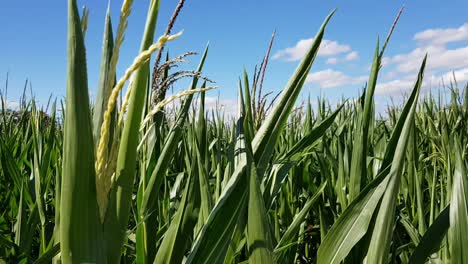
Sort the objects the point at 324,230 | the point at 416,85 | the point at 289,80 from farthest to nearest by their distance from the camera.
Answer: the point at 324,230, the point at 416,85, the point at 289,80

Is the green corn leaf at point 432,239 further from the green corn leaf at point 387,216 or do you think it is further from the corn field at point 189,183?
the green corn leaf at point 387,216

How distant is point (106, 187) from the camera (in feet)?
1.37

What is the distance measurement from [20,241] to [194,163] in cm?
71

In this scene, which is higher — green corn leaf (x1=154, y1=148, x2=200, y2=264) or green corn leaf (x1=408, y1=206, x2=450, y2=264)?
green corn leaf (x1=154, y1=148, x2=200, y2=264)

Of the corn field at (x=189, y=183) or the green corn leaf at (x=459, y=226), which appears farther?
the green corn leaf at (x=459, y=226)

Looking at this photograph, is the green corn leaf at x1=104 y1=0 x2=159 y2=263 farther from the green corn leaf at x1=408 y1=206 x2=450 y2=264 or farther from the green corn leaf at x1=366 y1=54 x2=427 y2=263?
the green corn leaf at x1=408 y1=206 x2=450 y2=264

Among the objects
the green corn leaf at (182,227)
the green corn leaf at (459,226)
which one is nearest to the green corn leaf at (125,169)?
the green corn leaf at (182,227)

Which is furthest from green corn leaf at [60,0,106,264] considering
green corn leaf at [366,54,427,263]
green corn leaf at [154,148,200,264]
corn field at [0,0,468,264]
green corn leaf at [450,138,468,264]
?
green corn leaf at [450,138,468,264]

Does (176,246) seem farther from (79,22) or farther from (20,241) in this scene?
(20,241)

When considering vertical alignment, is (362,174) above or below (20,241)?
above

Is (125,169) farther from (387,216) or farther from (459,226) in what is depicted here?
(459,226)

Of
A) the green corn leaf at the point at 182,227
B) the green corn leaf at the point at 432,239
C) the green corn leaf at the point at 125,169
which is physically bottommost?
the green corn leaf at the point at 432,239

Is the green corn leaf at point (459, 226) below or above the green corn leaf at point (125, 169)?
below

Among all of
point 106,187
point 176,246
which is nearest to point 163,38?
point 106,187
